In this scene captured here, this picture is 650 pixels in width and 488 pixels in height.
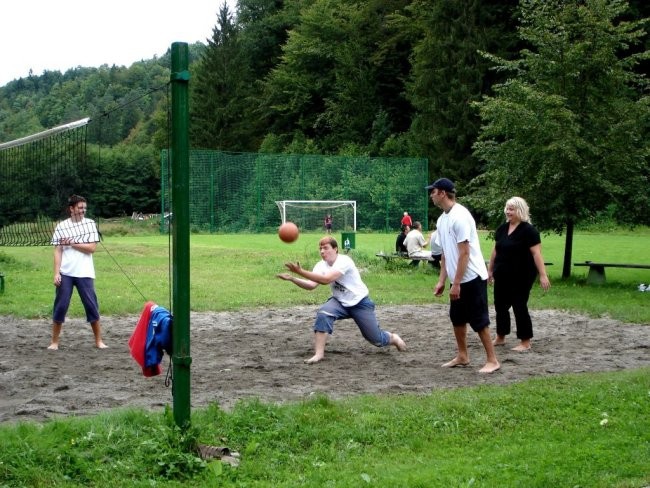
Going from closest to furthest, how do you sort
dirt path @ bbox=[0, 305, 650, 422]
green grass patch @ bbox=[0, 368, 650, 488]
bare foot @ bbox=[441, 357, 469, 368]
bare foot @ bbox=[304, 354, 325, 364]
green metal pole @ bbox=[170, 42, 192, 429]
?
green grass patch @ bbox=[0, 368, 650, 488] → green metal pole @ bbox=[170, 42, 192, 429] → dirt path @ bbox=[0, 305, 650, 422] → bare foot @ bbox=[441, 357, 469, 368] → bare foot @ bbox=[304, 354, 325, 364]

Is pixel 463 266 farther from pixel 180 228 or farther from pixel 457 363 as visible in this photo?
pixel 180 228

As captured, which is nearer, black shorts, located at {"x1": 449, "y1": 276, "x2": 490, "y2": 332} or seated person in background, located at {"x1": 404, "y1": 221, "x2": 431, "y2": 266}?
black shorts, located at {"x1": 449, "y1": 276, "x2": 490, "y2": 332}

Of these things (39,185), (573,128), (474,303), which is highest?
(573,128)

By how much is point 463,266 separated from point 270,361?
2.58m

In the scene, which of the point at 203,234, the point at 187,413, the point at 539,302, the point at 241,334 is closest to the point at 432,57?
the point at 203,234

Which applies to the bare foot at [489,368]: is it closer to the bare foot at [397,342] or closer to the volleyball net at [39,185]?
the bare foot at [397,342]

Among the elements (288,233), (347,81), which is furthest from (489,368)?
(347,81)

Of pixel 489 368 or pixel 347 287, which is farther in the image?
pixel 347 287

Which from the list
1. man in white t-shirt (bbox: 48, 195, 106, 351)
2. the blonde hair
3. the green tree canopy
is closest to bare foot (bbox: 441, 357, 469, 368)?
the blonde hair

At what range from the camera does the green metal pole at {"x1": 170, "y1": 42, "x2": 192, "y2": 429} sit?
18.3ft

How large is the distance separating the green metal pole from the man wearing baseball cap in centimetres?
365

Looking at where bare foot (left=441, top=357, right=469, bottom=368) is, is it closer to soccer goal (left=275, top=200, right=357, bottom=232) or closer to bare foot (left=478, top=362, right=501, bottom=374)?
bare foot (left=478, top=362, right=501, bottom=374)

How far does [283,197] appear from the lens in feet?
145

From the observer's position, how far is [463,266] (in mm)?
8562
